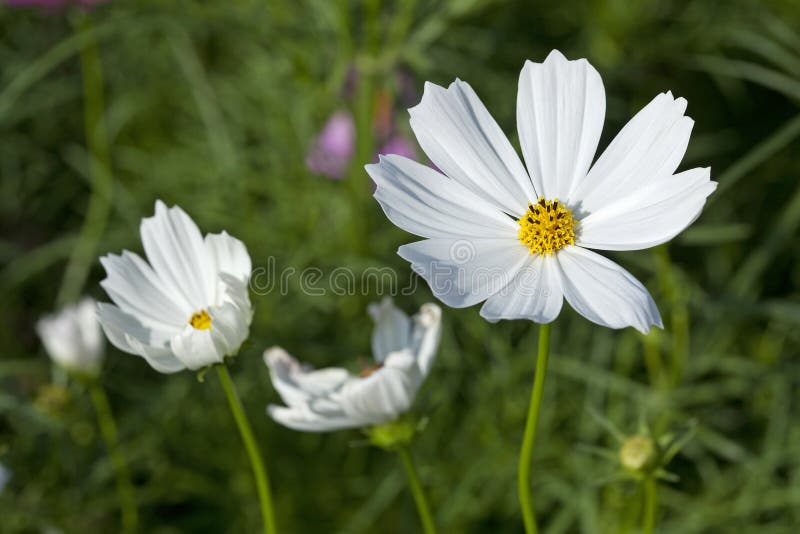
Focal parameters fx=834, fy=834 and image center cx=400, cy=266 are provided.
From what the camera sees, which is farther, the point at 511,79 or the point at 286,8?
the point at 511,79

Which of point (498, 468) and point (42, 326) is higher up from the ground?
point (42, 326)

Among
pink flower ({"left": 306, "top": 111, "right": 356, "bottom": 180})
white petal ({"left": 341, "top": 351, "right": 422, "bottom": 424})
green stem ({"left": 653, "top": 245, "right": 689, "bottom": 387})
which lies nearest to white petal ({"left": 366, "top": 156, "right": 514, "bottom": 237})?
white petal ({"left": 341, "top": 351, "right": 422, "bottom": 424})

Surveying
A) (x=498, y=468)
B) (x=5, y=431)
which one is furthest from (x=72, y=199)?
(x=498, y=468)

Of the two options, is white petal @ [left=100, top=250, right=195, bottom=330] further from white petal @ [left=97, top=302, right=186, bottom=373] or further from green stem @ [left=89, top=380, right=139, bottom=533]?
green stem @ [left=89, top=380, right=139, bottom=533]

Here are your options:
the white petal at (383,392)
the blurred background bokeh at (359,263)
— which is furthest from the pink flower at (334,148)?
the white petal at (383,392)

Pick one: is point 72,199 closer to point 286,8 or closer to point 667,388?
point 286,8

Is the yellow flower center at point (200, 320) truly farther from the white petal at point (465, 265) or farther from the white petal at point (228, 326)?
the white petal at point (465, 265)
